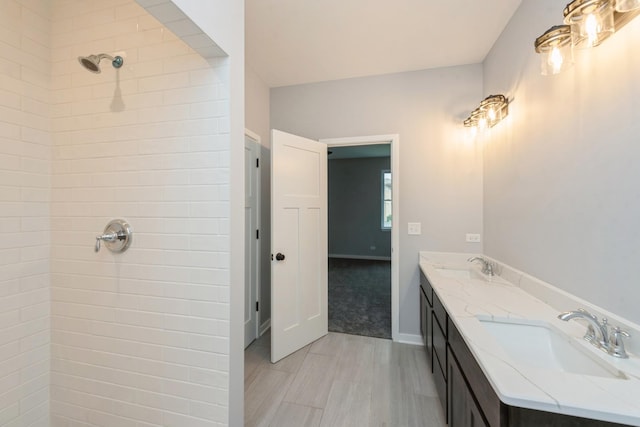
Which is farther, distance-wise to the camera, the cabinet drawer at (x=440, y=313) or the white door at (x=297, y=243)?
the white door at (x=297, y=243)

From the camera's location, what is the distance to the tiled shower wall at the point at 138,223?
125cm

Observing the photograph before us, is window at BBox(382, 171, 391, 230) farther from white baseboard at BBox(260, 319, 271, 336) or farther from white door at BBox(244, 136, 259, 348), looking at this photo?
white door at BBox(244, 136, 259, 348)

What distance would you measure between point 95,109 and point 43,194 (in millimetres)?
564

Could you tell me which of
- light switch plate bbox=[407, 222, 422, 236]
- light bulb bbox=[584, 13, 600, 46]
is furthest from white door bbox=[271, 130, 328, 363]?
light bulb bbox=[584, 13, 600, 46]

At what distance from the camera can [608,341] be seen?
3.12ft

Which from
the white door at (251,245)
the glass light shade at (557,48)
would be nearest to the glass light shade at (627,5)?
the glass light shade at (557,48)

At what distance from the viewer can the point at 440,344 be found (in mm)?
1660

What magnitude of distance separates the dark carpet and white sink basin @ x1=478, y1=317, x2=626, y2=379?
164 cm

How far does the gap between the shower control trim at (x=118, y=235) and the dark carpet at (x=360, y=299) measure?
2.23 m

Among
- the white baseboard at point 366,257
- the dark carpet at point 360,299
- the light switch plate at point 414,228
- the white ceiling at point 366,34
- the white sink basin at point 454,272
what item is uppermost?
the white ceiling at point 366,34

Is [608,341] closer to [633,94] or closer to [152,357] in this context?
[633,94]

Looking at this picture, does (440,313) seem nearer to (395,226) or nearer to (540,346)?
(540,346)

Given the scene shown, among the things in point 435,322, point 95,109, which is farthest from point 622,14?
point 95,109

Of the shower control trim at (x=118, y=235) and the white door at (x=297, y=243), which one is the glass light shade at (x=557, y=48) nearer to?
the white door at (x=297, y=243)
